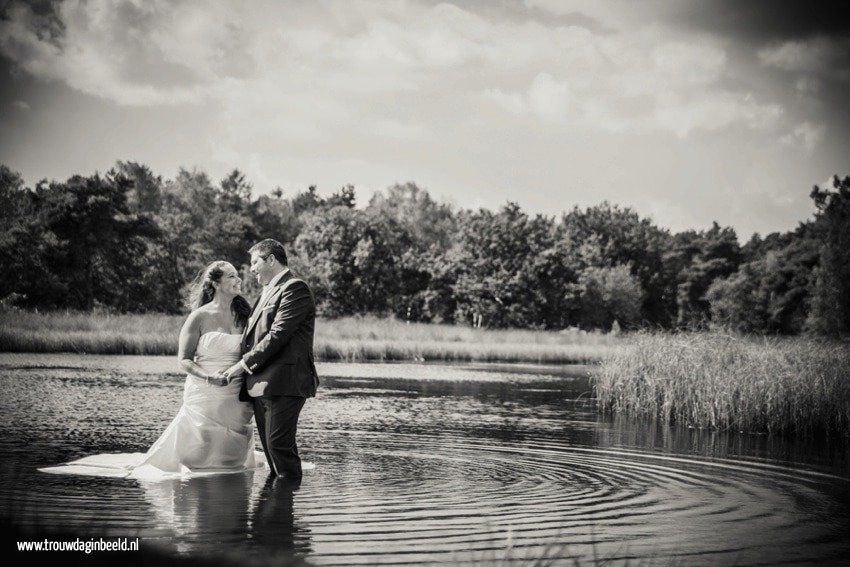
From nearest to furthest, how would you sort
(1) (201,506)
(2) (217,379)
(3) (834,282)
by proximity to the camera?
1. (1) (201,506)
2. (2) (217,379)
3. (3) (834,282)

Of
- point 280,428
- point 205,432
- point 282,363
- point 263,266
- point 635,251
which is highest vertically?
point 635,251

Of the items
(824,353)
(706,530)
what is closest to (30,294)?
(824,353)

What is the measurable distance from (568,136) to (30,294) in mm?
30636

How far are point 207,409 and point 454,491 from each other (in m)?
2.65

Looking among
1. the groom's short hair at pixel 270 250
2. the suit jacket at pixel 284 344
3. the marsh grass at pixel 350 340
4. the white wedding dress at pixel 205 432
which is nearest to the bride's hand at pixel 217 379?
the white wedding dress at pixel 205 432

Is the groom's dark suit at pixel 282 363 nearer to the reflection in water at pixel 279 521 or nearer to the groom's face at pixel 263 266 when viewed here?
the groom's face at pixel 263 266

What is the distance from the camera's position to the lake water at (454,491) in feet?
21.0

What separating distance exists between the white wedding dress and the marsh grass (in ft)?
77.9

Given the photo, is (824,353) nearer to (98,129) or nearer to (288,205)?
(98,129)

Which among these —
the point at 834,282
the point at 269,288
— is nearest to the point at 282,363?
the point at 269,288

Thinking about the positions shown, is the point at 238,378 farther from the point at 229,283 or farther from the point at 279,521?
the point at 279,521

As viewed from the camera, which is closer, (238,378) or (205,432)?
(205,432)

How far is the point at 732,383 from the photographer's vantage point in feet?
55.8

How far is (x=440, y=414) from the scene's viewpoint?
661 inches
